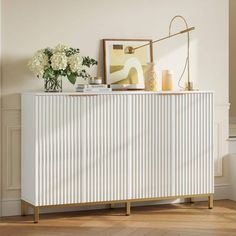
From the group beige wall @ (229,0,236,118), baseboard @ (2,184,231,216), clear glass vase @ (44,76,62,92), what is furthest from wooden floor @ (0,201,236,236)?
beige wall @ (229,0,236,118)

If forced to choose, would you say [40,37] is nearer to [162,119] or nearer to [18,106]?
[18,106]

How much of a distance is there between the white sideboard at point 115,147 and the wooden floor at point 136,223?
0.14m

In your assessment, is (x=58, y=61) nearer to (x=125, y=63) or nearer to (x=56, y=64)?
(x=56, y=64)

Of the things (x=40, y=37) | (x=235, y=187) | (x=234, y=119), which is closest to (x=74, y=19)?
(x=40, y=37)

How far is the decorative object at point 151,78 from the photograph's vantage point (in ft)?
18.9

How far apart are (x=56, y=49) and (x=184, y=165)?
1480 millimetres

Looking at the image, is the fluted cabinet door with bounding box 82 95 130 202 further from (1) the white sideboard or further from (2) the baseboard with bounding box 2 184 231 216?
(2) the baseboard with bounding box 2 184 231 216

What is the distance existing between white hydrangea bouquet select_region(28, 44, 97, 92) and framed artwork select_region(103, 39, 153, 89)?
0.29 metres

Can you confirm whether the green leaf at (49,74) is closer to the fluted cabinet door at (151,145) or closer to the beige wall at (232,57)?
the fluted cabinet door at (151,145)

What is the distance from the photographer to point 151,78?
5.79 m

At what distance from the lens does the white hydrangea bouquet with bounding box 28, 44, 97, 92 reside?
5.39 metres

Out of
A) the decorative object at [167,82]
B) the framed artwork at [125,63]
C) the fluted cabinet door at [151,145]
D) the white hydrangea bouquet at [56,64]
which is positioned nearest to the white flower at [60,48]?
the white hydrangea bouquet at [56,64]

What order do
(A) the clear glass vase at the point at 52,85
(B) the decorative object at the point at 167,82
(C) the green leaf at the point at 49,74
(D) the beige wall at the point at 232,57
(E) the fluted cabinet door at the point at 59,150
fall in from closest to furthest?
(E) the fluted cabinet door at the point at 59,150, (C) the green leaf at the point at 49,74, (A) the clear glass vase at the point at 52,85, (B) the decorative object at the point at 167,82, (D) the beige wall at the point at 232,57

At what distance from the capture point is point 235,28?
766cm
